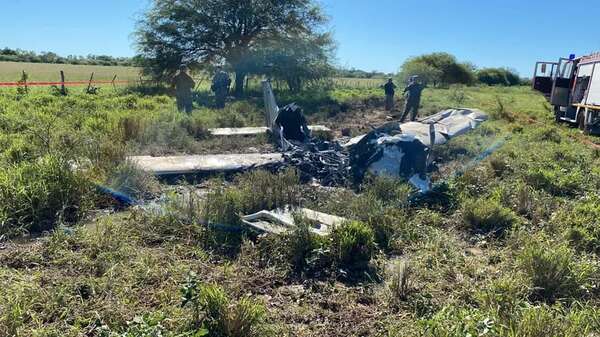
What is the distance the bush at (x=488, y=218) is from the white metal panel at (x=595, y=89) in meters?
10.8

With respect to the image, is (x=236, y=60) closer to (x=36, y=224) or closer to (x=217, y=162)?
(x=217, y=162)

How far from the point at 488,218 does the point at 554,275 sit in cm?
157

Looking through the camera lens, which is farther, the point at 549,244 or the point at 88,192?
the point at 88,192

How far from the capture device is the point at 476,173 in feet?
22.6

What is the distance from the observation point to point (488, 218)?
199 inches

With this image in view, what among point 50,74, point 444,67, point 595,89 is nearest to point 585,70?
point 595,89

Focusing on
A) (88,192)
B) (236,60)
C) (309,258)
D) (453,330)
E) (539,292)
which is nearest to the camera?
(453,330)

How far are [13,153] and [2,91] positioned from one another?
11.7m

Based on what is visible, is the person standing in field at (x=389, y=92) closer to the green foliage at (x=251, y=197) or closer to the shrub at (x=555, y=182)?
the shrub at (x=555, y=182)

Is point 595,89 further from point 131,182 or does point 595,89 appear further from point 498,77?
point 498,77

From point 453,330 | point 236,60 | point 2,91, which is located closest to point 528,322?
point 453,330

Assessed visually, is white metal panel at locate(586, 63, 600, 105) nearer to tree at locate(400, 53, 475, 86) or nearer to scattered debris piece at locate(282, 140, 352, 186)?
scattered debris piece at locate(282, 140, 352, 186)

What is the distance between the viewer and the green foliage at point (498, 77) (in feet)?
186

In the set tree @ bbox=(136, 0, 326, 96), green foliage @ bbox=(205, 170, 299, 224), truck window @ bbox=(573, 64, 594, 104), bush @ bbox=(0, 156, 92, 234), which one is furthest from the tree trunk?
bush @ bbox=(0, 156, 92, 234)
